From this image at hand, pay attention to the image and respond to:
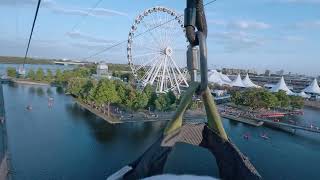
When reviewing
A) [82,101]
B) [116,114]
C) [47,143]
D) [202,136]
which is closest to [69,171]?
[47,143]

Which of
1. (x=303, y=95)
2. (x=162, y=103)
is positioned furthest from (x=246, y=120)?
(x=303, y=95)

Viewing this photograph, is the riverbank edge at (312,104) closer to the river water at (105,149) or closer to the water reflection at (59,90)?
the river water at (105,149)

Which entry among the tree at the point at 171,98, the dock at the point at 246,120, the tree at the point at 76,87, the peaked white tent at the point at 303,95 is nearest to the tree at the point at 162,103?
the tree at the point at 171,98

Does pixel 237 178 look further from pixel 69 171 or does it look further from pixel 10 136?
pixel 10 136

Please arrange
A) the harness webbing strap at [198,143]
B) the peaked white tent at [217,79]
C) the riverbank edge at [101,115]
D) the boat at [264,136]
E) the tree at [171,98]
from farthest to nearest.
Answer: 1. the peaked white tent at [217,79]
2. the tree at [171,98]
3. the riverbank edge at [101,115]
4. the boat at [264,136]
5. the harness webbing strap at [198,143]

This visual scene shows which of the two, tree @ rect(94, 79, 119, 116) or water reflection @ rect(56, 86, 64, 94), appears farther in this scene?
water reflection @ rect(56, 86, 64, 94)

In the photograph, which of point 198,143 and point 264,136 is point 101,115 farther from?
point 198,143

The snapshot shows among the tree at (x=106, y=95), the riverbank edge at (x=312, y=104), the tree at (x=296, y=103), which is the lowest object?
the riverbank edge at (x=312, y=104)

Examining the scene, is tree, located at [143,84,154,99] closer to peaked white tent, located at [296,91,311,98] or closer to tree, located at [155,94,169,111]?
tree, located at [155,94,169,111]

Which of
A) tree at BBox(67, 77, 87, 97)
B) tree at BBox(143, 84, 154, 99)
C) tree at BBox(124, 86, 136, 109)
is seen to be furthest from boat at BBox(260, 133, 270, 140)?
tree at BBox(67, 77, 87, 97)
